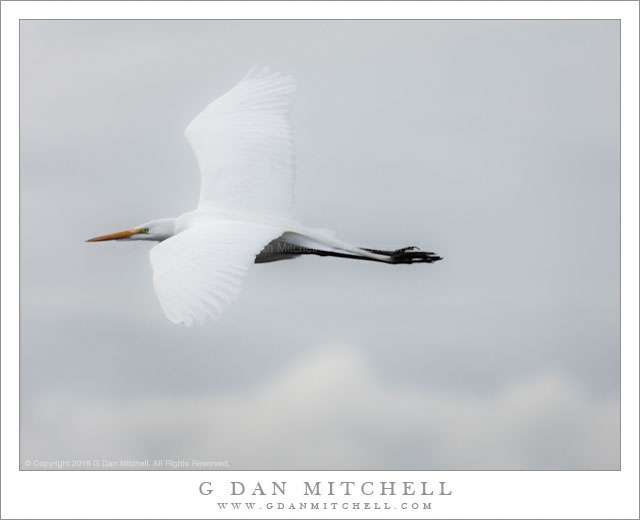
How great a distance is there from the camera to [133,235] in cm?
1180

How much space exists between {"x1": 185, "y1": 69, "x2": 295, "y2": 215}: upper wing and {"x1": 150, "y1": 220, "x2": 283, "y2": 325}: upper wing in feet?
4.07

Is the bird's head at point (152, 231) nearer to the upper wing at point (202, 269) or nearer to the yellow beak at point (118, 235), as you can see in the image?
the yellow beak at point (118, 235)

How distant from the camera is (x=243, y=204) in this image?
1123cm

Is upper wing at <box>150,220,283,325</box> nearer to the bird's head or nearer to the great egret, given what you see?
the great egret

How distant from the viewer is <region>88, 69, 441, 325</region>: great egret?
950 cm

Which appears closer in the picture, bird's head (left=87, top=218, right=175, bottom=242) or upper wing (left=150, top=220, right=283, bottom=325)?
upper wing (left=150, top=220, right=283, bottom=325)

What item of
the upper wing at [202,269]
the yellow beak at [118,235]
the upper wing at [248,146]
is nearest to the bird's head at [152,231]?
the yellow beak at [118,235]

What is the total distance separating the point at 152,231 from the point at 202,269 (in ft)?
8.28

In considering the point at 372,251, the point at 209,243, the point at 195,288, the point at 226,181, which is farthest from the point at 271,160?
the point at 195,288

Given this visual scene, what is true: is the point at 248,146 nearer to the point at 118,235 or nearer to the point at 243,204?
the point at 243,204

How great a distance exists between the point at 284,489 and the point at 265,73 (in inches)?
163

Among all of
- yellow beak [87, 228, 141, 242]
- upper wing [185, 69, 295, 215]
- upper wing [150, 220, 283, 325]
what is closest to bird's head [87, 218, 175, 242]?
yellow beak [87, 228, 141, 242]

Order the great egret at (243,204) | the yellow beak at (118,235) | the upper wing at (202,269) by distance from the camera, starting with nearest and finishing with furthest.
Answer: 1. the upper wing at (202,269)
2. the great egret at (243,204)
3. the yellow beak at (118,235)

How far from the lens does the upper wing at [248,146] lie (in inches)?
445
